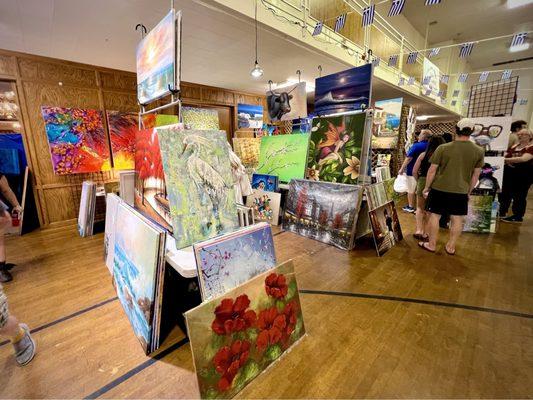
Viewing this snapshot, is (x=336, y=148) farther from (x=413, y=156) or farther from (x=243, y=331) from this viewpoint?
(x=243, y=331)

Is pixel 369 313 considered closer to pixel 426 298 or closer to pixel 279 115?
pixel 426 298

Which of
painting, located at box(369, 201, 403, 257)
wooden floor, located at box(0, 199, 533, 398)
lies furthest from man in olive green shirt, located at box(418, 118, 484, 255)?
wooden floor, located at box(0, 199, 533, 398)

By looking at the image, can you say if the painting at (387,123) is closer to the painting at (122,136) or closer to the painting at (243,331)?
the painting at (122,136)

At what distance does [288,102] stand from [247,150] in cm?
136

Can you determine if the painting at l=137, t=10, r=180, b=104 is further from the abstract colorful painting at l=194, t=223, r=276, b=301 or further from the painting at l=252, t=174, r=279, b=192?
the painting at l=252, t=174, r=279, b=192

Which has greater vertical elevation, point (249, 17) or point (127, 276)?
point (249, 17)

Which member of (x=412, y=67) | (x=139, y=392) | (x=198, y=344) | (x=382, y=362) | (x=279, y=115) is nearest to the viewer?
(x=198, y=344)

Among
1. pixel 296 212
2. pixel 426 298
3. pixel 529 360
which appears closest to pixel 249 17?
pixel 296 212

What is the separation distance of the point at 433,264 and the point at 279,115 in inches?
119

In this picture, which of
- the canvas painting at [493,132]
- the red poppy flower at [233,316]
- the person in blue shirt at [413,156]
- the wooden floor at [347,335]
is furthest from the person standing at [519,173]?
the red poppy flower at [233,316]

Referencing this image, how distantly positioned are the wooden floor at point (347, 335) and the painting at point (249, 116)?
475 cm

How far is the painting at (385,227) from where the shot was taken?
112 inches

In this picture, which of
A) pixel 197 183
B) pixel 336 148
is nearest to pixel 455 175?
pixel 336 148

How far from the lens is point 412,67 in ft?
26.5
